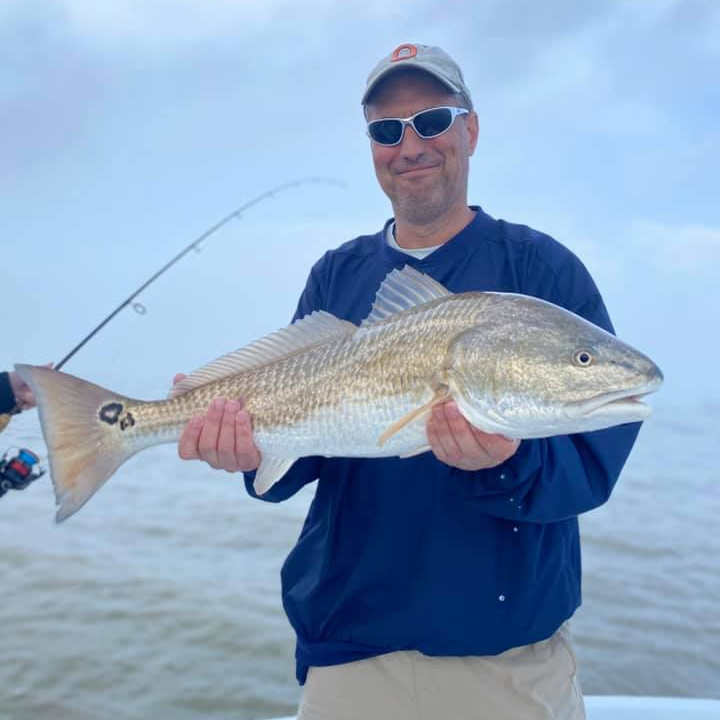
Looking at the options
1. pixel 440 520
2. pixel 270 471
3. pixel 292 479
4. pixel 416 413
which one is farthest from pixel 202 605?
pixel 416 413

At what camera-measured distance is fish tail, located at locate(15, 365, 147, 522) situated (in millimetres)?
3105

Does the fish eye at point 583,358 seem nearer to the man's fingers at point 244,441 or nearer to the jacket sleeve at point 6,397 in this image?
the man's fingers at point 244,441

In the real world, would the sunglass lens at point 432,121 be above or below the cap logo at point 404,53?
below

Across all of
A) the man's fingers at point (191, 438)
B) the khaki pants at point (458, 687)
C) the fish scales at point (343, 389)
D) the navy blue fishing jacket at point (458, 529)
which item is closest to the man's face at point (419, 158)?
the navy blue fishing jacket at point (458, 529)

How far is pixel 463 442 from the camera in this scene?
8.74 feet

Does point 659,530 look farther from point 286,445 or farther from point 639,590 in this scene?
point 286,445

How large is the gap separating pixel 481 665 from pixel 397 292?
153 centimetres

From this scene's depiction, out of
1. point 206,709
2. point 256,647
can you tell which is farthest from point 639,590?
point 206,709

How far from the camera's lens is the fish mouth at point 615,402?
8.52 feet

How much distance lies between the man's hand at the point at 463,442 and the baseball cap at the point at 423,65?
1.64 meters

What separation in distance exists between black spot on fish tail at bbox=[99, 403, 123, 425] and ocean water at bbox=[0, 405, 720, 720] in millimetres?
1152

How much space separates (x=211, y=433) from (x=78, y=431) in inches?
23.9

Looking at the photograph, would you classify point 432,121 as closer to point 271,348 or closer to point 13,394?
point 271,348

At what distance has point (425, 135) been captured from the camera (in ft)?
11.1
